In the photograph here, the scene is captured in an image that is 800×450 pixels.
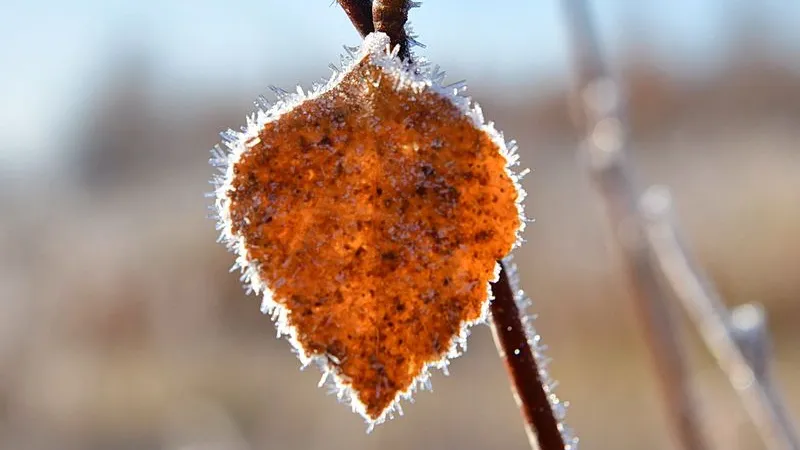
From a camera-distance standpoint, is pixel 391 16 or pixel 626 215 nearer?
pixel 391 16

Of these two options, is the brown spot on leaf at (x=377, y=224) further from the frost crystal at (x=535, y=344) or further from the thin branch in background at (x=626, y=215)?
the thin branch in background at (x=626, y=215)

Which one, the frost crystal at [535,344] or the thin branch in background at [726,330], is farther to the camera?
the thin branch in background at [726,330]

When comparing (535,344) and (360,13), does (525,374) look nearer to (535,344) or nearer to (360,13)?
(535,344)

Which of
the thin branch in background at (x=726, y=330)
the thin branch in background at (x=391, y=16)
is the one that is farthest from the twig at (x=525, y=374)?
the thin branch in background at (x=726, y=330)

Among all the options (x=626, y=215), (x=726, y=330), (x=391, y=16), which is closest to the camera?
(x=391, y=16)

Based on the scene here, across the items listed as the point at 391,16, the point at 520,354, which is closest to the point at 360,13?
the point at 391,16

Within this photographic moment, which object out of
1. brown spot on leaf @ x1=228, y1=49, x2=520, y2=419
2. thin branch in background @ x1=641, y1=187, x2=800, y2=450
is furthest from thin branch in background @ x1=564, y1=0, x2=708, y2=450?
brown spot on leaf @ x1=228, y1=49, x2=520, y2=419
